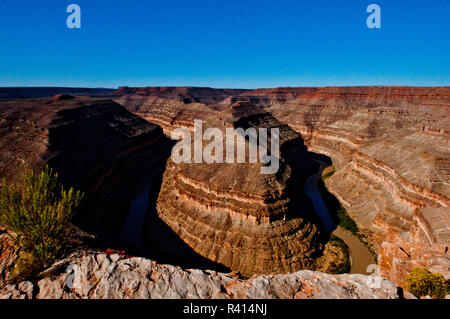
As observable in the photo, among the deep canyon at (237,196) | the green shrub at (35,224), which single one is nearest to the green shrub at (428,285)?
the deep canyon at (237,196)

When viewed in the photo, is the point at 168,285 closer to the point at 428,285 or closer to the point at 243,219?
the point at 428,285

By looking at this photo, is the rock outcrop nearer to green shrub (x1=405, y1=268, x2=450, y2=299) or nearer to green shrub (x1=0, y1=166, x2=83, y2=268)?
green shrub (x1=0, y1=166, x2=83, y2=268)

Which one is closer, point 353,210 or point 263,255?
point 263,255

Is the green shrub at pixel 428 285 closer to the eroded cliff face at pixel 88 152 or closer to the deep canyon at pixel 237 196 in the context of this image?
the deep canyon at pixel 237 196

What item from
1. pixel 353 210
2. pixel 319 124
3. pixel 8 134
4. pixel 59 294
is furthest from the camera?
pixel 319 124

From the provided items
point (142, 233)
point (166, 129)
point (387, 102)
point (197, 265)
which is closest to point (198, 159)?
point (142, 233)

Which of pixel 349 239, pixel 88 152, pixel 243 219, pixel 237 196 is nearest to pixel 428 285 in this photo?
pixel 243 219

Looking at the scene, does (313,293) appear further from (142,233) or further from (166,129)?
(166,129)
